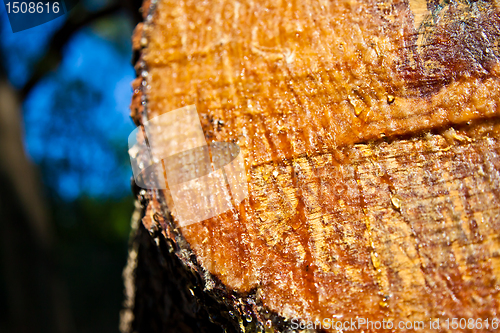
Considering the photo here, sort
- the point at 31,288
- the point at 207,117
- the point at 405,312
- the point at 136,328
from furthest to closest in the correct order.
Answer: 1. the point at 31,288
2. the point at 136,328
3. the point at 207,117
4. the point at 405,312

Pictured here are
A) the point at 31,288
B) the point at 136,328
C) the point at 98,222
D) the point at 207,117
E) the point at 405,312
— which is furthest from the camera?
the point at 98,222

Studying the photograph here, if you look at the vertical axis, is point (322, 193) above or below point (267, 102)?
below

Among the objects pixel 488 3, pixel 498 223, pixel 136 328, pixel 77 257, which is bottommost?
pixel 77 257

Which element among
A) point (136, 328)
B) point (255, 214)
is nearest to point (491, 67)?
point (255, 214)

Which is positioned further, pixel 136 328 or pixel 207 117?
pixel 136 328

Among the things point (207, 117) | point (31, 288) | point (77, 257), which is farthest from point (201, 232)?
point (77, 257)

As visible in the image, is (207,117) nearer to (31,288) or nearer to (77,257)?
(31,288)
